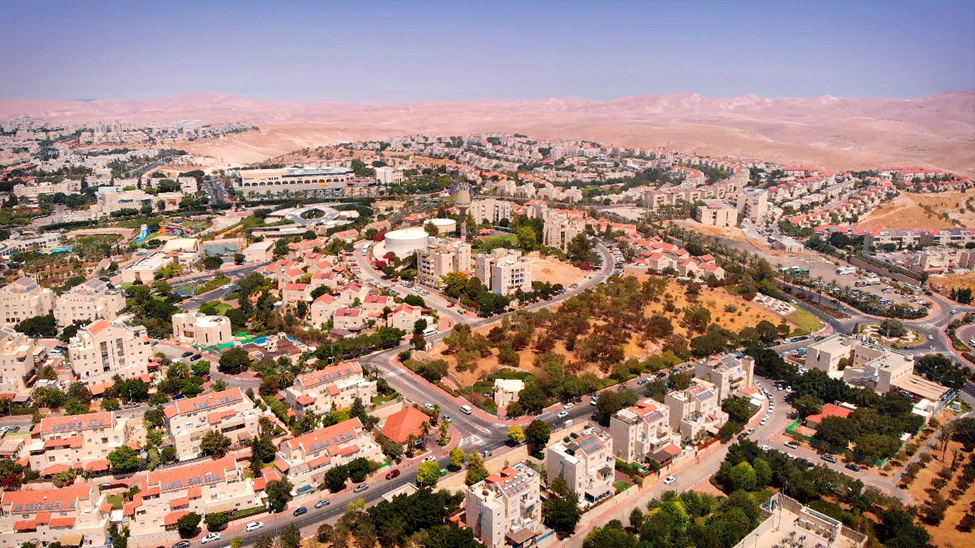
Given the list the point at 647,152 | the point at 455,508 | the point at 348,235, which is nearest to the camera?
the point at 455,508

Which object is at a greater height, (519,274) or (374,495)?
(519,274)

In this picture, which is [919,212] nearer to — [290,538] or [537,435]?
[537,435]

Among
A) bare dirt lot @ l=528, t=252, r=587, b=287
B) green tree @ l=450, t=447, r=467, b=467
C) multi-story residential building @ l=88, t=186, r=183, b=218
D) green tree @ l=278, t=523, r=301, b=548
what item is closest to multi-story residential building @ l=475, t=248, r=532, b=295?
bare dirt lot @ l=528, t=252, r=587, b=287

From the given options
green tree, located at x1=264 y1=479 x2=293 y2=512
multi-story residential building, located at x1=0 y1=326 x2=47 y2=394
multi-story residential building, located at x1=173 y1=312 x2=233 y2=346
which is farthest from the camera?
multi-story residential building, located at x1=173 y1=312 x2=233 y2=346

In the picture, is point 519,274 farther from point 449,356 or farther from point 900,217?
point 900,217

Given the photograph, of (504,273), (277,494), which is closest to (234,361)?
(277,494)

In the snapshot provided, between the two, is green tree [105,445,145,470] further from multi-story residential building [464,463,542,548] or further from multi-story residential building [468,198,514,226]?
multi-story residential building [468,198,514,226]

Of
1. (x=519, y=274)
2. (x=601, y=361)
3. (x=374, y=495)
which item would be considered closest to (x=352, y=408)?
(x=374, y=495)

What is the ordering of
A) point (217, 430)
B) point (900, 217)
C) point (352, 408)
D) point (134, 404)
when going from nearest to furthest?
point (217, 430) → point (352, 408) → point (134, 404) → point (900, 217)
